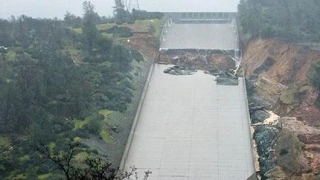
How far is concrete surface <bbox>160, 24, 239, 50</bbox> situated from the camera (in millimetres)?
37688

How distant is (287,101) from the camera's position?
85.7ft

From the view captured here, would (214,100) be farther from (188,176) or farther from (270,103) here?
(188,176)

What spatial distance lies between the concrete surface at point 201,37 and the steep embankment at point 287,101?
3604 mm

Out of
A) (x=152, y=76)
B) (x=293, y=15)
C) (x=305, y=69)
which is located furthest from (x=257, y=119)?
(x=293, y=15)

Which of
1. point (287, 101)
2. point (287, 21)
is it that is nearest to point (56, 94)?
point (287, 101)

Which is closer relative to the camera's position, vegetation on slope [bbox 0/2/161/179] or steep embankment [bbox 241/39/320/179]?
vegetation on slope [bbox 0/2/161/179]

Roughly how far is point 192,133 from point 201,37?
17.4 metres

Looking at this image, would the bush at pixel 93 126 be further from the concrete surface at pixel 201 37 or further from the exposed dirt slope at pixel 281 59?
the concrete surface at pixel 201 37

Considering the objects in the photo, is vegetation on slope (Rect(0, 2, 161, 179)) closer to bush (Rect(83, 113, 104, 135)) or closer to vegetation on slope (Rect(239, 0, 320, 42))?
bush (Rect(83, 113, 104, 135))

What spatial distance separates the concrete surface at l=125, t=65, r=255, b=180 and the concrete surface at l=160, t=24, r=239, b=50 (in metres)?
7.76

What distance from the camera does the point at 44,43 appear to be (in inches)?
1278

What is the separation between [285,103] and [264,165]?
6647 mm

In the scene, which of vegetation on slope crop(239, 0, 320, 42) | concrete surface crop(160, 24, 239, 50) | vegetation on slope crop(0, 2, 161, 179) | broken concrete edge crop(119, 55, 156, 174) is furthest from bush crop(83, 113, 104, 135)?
concrete surface crop(160, 24, 239, 50)

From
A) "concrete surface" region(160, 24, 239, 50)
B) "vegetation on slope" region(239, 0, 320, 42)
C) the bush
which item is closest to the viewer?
the bush
